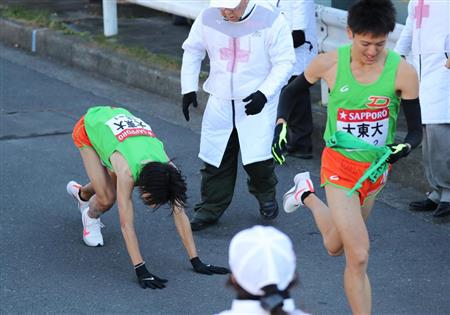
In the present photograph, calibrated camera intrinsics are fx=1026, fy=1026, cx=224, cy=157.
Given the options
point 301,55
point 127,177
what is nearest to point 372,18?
point 127,177

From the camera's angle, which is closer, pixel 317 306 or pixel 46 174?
pixel 317 306

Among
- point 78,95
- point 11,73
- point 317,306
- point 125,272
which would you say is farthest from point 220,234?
point 11,73

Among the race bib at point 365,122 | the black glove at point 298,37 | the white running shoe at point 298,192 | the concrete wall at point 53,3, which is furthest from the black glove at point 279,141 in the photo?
the concrete wall at point 53,3

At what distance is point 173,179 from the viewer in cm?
559

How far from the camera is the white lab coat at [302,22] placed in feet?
25.6

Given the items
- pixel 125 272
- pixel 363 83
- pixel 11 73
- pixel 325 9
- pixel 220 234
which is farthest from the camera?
pixel 11 73

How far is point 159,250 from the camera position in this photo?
6.32 meters

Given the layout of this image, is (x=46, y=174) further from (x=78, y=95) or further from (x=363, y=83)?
(x=363, y=83)

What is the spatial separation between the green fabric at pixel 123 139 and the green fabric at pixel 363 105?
120 centimetres

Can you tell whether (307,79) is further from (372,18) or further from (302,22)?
(302,22)

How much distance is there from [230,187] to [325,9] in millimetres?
2768

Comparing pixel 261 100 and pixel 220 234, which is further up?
pixel 261 100

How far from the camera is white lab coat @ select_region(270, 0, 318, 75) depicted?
7805 millimetres

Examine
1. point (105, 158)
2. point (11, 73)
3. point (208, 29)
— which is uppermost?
point (208, 29)
